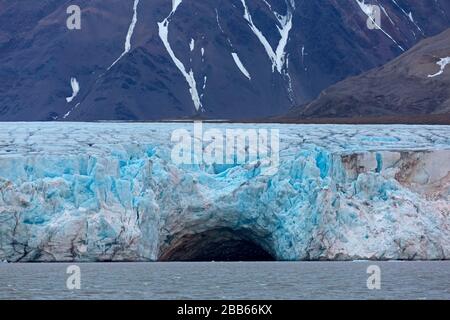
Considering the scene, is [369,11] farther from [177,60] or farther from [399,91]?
[399,91]

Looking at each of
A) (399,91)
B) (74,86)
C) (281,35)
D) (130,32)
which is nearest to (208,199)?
(399,91)

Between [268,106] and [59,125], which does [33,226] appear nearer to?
[59,125]

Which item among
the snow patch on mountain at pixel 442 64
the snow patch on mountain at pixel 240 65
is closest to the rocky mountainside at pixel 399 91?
the snow patch on mountain at pixel 442 64

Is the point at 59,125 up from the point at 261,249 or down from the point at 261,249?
up

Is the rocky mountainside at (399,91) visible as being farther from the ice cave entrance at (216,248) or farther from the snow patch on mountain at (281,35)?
the ice cave entrance at (216,248)

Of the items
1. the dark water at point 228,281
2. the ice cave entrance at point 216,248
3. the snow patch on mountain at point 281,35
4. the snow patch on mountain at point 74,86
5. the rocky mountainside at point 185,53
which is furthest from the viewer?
the snow patch on mountain at point 281,35

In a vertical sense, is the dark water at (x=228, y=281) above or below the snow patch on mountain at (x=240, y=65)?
below

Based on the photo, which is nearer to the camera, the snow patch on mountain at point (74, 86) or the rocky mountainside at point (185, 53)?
the rocky mountainside at point (185, 53)
